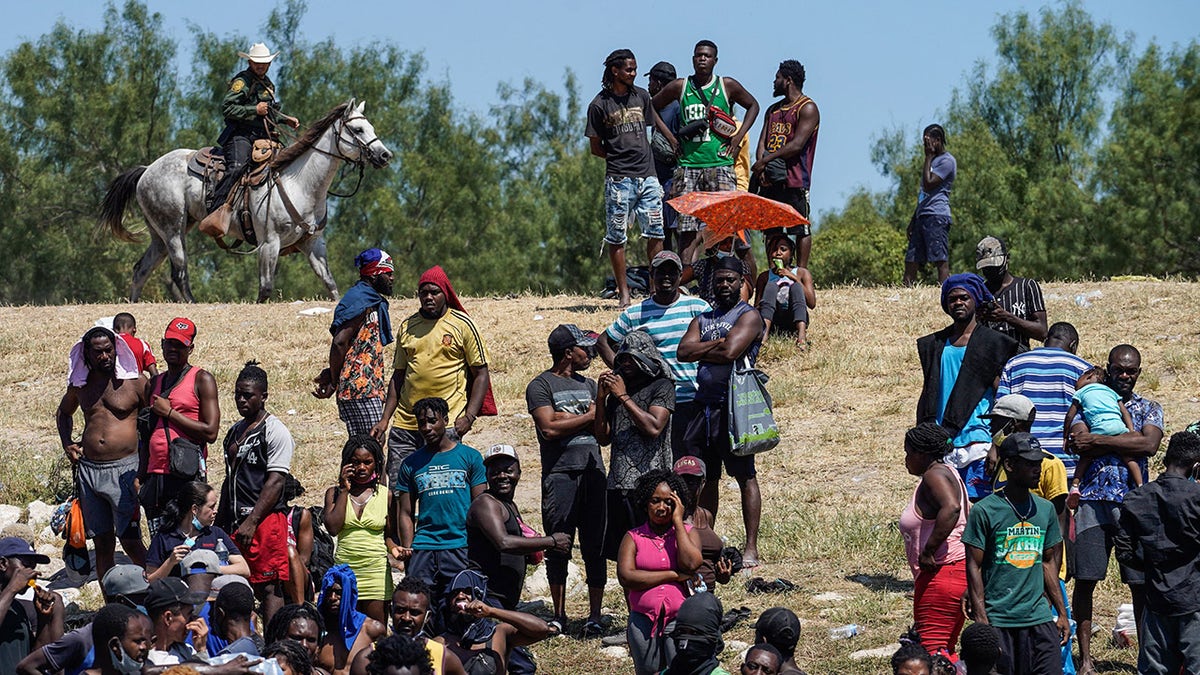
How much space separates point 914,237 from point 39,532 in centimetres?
907

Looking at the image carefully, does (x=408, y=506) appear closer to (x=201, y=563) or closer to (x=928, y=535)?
(x=201, y=563)

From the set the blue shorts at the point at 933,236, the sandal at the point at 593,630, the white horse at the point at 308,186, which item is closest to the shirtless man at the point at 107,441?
the sandal at the point at 593,630

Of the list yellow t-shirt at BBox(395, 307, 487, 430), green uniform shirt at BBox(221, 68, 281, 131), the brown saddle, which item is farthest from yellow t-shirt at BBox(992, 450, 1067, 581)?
the brown saddle

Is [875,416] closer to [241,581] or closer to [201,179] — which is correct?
[241,581]

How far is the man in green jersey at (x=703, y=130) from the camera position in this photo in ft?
50.5

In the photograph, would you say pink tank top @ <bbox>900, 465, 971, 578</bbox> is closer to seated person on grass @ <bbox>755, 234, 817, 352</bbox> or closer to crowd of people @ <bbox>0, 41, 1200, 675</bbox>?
crowd of people @ <bbox>0, 41, 1200, 675</bbox>

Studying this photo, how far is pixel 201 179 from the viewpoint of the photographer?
20.8 m

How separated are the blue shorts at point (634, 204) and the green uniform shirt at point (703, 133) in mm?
389

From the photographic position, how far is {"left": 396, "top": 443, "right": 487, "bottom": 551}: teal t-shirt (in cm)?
918

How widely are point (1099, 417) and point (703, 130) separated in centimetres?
686

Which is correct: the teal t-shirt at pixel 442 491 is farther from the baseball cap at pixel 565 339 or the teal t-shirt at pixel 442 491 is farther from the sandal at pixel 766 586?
the sandal at pixel 766 586

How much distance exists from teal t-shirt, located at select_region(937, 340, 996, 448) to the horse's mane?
37.3ft

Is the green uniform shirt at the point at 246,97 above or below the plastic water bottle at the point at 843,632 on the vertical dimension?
above

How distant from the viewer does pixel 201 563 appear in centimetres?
867
